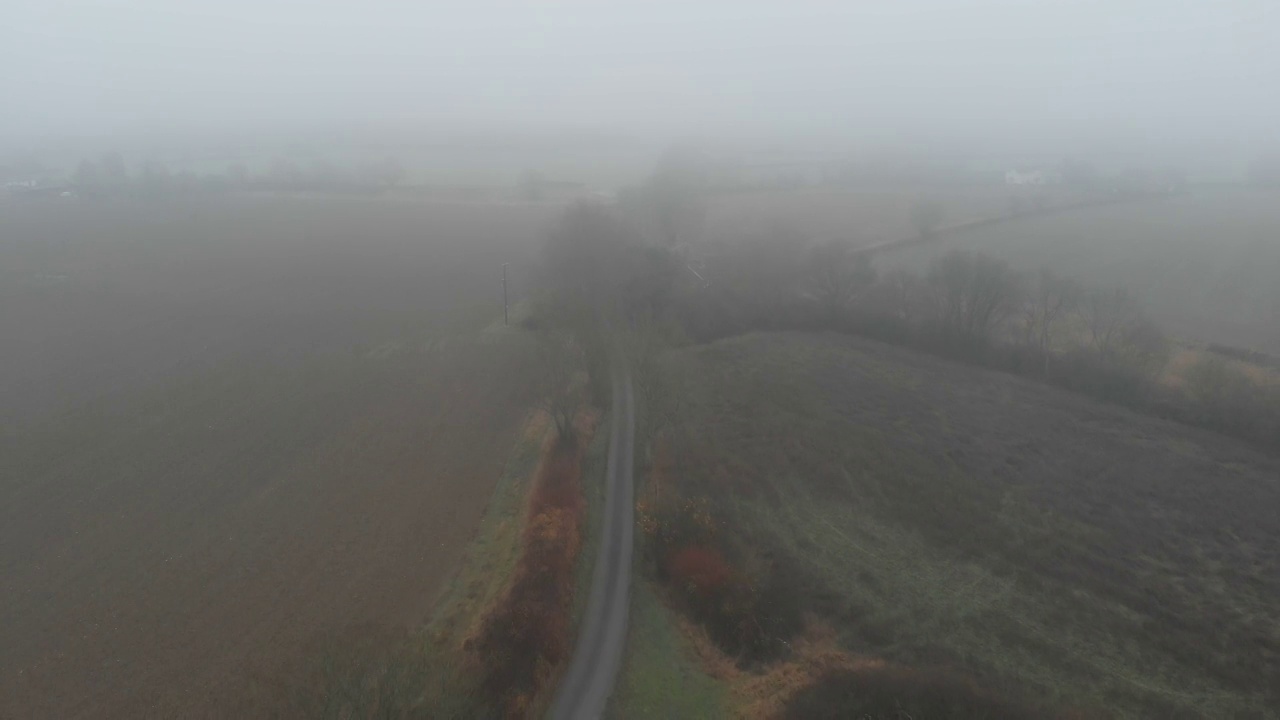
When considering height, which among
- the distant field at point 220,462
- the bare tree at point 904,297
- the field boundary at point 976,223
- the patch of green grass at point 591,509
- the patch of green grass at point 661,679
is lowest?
the patch of green grass at point 661,679

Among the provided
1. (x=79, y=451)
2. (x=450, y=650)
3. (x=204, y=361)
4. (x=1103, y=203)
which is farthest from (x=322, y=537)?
(x=1103, y=203)

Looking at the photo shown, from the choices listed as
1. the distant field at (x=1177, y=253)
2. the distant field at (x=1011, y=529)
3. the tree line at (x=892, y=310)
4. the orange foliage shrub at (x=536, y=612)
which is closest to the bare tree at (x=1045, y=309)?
the tree line at (x=892, y=310)

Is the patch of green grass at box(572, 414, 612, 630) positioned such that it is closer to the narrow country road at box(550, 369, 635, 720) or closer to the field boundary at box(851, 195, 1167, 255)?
the narrow country road at box(550, 369, 635, 720)

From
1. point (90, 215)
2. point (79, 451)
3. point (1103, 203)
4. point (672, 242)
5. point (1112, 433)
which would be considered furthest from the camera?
point (1103, 203)

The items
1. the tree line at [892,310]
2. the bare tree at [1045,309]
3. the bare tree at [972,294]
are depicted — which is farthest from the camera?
the bare tree at [972,294]

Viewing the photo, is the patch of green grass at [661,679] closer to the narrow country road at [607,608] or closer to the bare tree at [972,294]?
the narrow country road at [607,608]

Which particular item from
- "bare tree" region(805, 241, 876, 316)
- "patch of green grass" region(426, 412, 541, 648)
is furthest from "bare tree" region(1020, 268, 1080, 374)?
"patch of green grass" region(426, 412, 541, 648)

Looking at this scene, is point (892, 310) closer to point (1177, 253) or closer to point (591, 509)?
point (591, 509)

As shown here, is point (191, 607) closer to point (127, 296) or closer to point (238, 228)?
point (127, 296)
